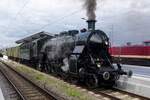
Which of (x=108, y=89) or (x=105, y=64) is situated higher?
(x=105, y=64)

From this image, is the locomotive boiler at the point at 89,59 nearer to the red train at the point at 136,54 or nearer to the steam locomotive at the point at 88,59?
the steam locomotive at the point at 88,59

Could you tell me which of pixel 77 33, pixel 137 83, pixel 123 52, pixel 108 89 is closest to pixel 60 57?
pixel 77 33

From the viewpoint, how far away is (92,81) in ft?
48.9

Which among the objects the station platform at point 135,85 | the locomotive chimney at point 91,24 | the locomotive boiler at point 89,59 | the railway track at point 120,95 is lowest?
the railway track at point 120,95

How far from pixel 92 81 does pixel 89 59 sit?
126 centimetres

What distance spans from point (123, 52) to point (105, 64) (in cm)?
2282

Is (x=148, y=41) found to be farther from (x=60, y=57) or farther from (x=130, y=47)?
(x=60, y=57)

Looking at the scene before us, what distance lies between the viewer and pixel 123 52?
124 feet

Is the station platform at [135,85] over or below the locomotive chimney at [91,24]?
below

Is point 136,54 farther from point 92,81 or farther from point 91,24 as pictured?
point 92,81

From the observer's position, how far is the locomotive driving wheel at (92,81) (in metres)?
14.4

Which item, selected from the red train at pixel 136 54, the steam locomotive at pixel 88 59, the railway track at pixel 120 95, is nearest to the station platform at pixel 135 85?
the steam locomotive at pixel 88 59

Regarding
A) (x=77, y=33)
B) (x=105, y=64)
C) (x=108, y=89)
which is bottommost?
(x=108, y=89)

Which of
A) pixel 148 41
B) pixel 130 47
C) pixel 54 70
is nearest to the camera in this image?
pixel 54 70
